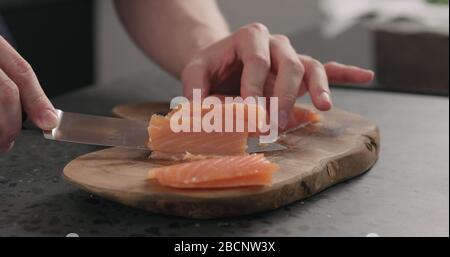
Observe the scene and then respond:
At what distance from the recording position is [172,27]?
157cm

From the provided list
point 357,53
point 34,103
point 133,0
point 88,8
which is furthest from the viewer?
point 88,8

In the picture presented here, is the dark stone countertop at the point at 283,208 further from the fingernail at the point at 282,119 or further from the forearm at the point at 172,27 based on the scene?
the forearm at the point at 172,27

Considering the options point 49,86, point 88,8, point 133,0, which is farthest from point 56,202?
point 88,8

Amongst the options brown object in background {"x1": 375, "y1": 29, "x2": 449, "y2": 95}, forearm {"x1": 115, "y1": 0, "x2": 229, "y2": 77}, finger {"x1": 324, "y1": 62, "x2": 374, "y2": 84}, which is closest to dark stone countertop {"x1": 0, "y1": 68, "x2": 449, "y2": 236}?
finger {"x1": 324, "y1": 62, "x2": 374, "y2": 84}

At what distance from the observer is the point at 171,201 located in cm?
79

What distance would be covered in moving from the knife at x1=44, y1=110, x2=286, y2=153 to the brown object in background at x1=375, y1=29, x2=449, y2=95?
3.35ft

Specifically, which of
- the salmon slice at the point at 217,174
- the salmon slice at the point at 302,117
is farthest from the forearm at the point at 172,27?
the salmon slice at the point at 217,174

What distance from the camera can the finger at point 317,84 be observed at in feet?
3.67

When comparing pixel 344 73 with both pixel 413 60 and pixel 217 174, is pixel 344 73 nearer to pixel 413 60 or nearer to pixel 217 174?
pixel 217 174

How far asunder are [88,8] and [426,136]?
234cm

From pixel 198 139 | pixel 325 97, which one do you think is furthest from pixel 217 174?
pixel 325 97

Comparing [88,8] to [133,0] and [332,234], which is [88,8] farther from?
[332,234]

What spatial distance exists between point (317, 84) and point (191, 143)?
0.31 metres

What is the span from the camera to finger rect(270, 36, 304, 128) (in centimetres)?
111
